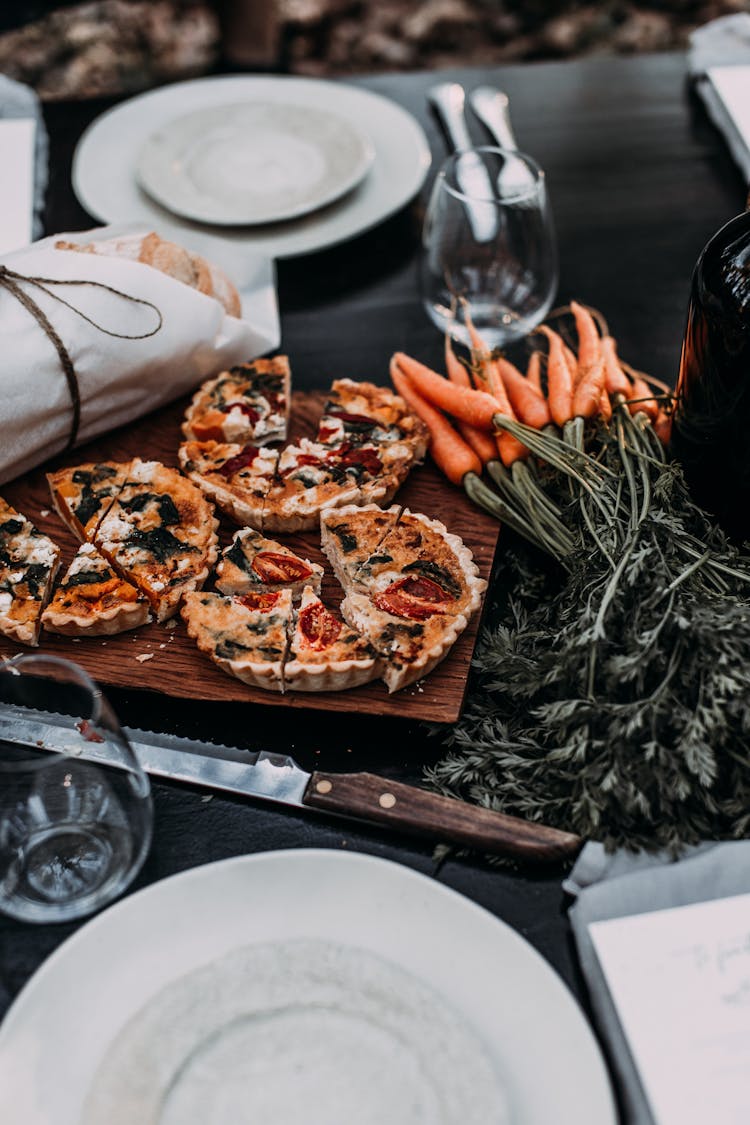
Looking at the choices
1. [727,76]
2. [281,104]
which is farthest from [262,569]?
[727,76]

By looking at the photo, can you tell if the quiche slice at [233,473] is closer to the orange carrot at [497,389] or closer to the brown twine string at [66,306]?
the brown twine string at [66,306]

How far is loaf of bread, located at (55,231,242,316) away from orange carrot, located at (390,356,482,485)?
592 mm

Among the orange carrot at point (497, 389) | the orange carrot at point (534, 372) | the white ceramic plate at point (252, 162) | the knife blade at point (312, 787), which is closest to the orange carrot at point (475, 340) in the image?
the orange carrot at point (497, 389)

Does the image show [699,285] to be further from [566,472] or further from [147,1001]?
[147,1001]

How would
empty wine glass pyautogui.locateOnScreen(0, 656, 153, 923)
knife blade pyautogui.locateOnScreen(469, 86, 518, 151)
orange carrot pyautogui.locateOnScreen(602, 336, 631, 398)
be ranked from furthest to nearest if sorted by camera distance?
1. knife blade pyautogui.locateOnScreen(469, 86, 518, 151)
2. orange carrot pyautogui.locateOnScreen(602, 336, 631, 398)
3. empty wine glass pyautogui.locateOnScreen(0, 656, 153, 923)

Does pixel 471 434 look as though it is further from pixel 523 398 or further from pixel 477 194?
pixel 477 194

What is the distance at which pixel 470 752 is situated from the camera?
1.94 metres

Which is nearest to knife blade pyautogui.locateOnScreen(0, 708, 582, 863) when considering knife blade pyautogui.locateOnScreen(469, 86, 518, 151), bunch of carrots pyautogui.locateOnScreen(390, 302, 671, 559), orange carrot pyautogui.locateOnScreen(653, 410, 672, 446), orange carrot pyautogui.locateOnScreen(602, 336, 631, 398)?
bunch of carrots pyautogui.locateOnScreen(390, 302, 671, 559)

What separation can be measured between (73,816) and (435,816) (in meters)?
0.59

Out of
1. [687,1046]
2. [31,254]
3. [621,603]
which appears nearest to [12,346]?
[31,254]

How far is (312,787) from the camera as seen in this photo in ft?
6.04

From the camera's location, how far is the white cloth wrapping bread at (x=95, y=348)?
2.40m

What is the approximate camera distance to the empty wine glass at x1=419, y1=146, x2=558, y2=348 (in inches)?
107

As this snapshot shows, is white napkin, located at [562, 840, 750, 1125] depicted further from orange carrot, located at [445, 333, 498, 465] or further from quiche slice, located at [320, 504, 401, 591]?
orange carrot, located at [445, 333, 498, 465]
